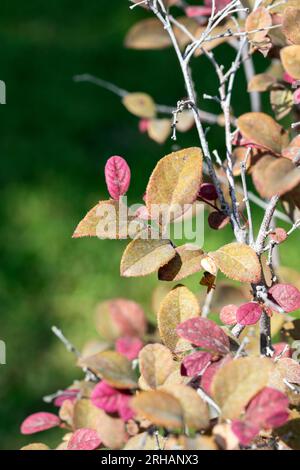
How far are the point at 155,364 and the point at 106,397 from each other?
78 millimetres

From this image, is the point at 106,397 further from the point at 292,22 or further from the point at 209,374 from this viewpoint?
the point at 292,22

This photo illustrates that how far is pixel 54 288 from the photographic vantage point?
2.95 metres

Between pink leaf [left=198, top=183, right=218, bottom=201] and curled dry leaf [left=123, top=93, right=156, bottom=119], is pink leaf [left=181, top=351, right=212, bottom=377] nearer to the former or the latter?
pink leaf [left=198, top=183, right=218, bottom=201]

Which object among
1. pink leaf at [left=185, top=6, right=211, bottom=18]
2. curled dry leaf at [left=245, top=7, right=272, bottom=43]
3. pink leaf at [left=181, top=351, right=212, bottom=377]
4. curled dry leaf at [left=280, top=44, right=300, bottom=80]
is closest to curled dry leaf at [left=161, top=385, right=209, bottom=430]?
pink leaf at [left=181, top=351, right=212, bottom=377]

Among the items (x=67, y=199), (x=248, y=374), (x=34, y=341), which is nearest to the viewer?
(x=248, y=374)

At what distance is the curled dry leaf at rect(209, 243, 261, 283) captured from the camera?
0.91 m

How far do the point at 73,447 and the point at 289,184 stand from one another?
1.42 ft

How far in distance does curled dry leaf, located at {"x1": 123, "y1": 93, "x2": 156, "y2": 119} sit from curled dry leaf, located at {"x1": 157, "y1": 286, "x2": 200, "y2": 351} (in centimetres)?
73

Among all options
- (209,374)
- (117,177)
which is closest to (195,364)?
(209,374)

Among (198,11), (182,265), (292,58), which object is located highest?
(198,11)

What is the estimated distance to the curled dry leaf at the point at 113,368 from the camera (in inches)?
31.1

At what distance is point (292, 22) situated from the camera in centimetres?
101

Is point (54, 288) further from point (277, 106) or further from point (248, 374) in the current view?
point (248, 374)

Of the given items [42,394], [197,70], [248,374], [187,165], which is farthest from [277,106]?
[197,70]
